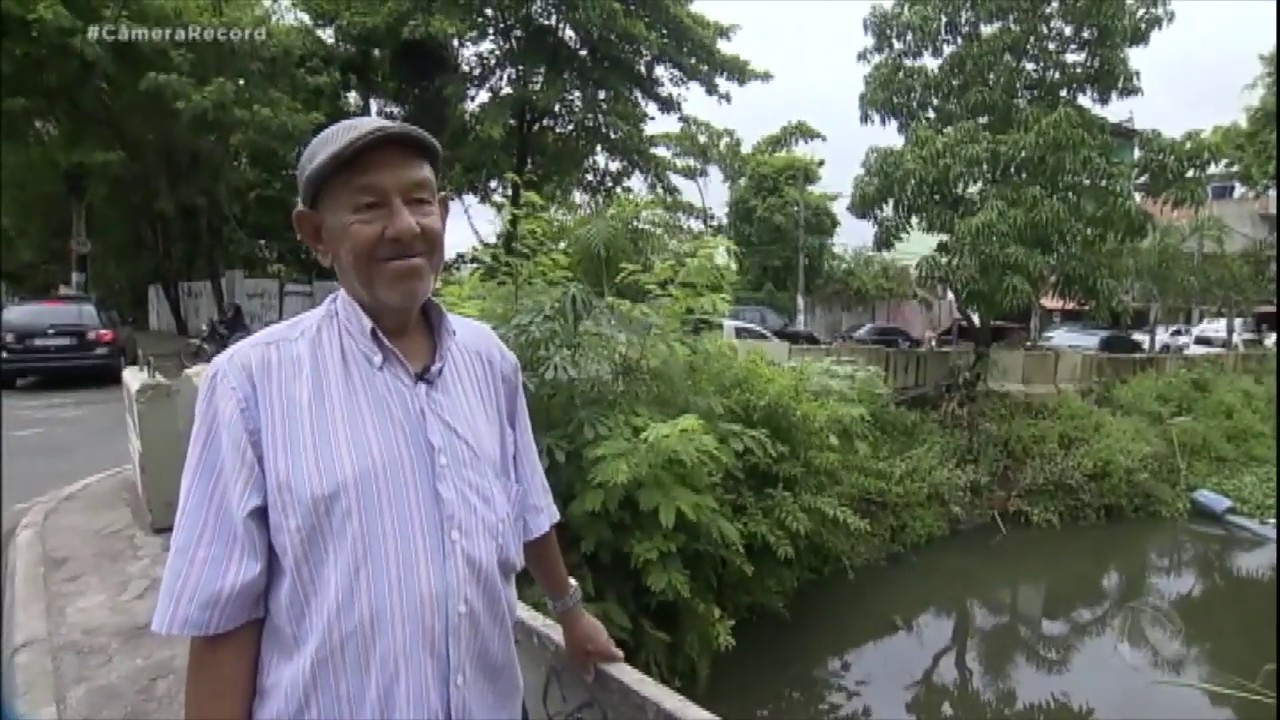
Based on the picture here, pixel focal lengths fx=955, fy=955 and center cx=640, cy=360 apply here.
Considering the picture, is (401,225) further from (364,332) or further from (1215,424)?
Result: (1215,424)

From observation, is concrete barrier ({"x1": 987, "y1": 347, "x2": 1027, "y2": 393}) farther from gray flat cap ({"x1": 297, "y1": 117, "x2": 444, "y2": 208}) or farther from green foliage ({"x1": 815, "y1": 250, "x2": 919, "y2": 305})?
gray flat cap ({"x1": 297, "y1": 117, "x2": 444, "y2": 208})

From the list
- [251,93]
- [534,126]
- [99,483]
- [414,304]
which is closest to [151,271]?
[251,93]

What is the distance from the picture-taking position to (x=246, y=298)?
16.5 metres

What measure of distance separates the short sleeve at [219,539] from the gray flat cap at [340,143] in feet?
1.09

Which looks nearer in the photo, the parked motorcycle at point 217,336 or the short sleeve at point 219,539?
the short sleeve at point 219,539

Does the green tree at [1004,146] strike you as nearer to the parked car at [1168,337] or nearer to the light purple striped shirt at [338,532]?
the parked car at [1168,337]

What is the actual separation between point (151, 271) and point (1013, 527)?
15464 mm

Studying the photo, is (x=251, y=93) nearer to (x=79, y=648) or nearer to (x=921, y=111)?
(x=921, y=111)

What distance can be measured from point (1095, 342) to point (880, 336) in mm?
3854

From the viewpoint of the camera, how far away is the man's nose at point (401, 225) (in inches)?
51.0

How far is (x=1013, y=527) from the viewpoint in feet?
26.2

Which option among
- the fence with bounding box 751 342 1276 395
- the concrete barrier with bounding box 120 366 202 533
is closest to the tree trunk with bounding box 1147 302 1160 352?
the fence with bounding box 751 342 1276 395

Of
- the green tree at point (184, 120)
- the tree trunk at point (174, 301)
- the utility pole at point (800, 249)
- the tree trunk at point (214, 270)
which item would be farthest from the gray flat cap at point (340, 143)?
the tree trunk at point (174, 301)

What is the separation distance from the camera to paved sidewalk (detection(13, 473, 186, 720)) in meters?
3.11
